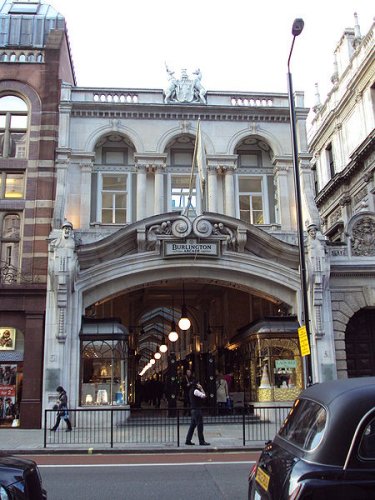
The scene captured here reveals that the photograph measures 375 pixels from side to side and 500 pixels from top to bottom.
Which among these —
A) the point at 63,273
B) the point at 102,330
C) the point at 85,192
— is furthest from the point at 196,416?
the point at 85,192

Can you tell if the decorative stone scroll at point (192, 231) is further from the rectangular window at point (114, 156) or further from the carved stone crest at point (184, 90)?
the carved stone crest at point (184, 90)

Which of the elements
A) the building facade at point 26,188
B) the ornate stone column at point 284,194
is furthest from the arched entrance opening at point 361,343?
the building facade at point 26,188

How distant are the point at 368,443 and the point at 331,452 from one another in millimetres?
331

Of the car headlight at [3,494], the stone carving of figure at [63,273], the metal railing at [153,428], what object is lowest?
the metal railing at [153,428]

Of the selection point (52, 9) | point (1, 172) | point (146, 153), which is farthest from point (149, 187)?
point (52, 9)

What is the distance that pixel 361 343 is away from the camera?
22.5 m

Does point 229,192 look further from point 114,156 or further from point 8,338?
point 8,338

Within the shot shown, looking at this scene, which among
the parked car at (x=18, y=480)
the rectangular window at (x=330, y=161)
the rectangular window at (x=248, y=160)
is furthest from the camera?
the rectangular window at (x=330, y=161)

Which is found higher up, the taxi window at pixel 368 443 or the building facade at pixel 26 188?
the building facade at pixel 26 188

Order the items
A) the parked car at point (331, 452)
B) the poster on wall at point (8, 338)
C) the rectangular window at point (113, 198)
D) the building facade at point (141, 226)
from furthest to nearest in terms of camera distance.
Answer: the rectangular window at point (113, 198)
the poster on wall at point (8, 338)
the building facade at point (141, 226)
the parked car at point (331, 452)

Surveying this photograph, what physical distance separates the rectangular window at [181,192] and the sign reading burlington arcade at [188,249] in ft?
9.37

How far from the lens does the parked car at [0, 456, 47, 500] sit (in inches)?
191

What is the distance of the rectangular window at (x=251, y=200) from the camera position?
23.5 metres

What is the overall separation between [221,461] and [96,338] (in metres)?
9.57
